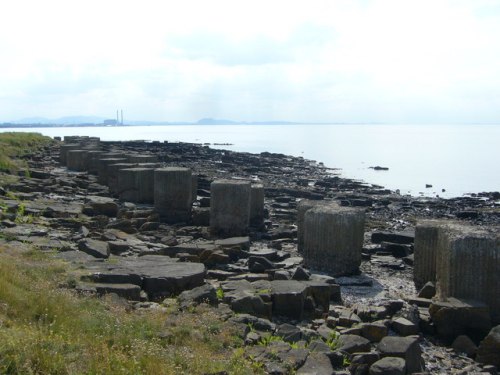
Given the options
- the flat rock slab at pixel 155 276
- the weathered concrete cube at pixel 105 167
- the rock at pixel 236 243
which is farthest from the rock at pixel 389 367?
the weathered concrete cube at pixel 105 167

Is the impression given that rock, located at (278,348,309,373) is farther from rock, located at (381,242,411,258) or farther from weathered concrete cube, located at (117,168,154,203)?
weathered concrete cube, located at (117,168,154,203)

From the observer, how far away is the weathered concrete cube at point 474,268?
8227 millimetres

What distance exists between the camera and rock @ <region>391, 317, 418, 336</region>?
7.52m

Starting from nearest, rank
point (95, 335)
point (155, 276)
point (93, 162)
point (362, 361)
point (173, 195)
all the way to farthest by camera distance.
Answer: point (95, 335) → point (362, 361) → point (155, 276) → point (173, 195) → point (93, 162)

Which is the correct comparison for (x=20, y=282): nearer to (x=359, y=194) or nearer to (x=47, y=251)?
(x=47, y=251)

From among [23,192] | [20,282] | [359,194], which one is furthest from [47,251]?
[359,194]

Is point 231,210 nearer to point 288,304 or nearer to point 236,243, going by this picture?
point 236,243

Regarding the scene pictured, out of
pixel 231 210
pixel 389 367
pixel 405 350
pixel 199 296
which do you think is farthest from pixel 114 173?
pixel 389 367

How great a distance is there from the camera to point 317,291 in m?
8.39

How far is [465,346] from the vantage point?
7.39 m

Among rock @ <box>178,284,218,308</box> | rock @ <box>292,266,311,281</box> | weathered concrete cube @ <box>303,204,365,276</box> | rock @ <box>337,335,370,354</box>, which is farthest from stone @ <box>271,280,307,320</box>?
weathered concrete cube @ <box>303,204,365,276</box>

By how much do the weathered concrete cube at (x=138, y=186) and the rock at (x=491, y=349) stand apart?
11.6 metres

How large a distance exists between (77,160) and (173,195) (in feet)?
42.1

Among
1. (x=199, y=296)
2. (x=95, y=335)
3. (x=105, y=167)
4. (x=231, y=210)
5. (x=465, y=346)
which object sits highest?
(x=105, y=167)
